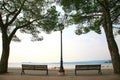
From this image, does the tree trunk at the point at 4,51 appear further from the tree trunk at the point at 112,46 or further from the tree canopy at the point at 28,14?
the tree trunk at the point at 112,46

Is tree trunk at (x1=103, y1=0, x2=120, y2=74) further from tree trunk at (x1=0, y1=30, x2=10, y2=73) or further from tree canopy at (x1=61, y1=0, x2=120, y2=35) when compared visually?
tree trunk at (x1=0, y1=30, x2=10, y2=73)

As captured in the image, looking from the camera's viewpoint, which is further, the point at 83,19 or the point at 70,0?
the point at 83,19

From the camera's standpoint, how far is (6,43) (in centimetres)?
2766

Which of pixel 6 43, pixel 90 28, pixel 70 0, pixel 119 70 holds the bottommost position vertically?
pixel 119 70

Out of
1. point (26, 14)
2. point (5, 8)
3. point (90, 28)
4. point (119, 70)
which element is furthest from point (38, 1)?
point (119, 70)

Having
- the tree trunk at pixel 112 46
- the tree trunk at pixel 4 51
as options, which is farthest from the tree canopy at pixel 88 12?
the tree trunk at pixel 4 51

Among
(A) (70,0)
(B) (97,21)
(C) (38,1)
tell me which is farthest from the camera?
(B) (97,21)

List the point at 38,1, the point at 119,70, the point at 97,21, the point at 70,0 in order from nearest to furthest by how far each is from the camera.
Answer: the point at 119,70 < the point at 70,0 < the point at 38,1 < the point at 97,21

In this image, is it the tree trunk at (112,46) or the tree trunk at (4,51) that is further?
the tree trunk at (4,51)

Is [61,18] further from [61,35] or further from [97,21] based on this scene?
[97,21]

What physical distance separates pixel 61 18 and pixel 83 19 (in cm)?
300

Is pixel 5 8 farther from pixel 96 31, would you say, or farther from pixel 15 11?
pixel 96 31

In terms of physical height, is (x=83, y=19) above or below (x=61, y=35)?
above

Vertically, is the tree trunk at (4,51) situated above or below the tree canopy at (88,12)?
below
